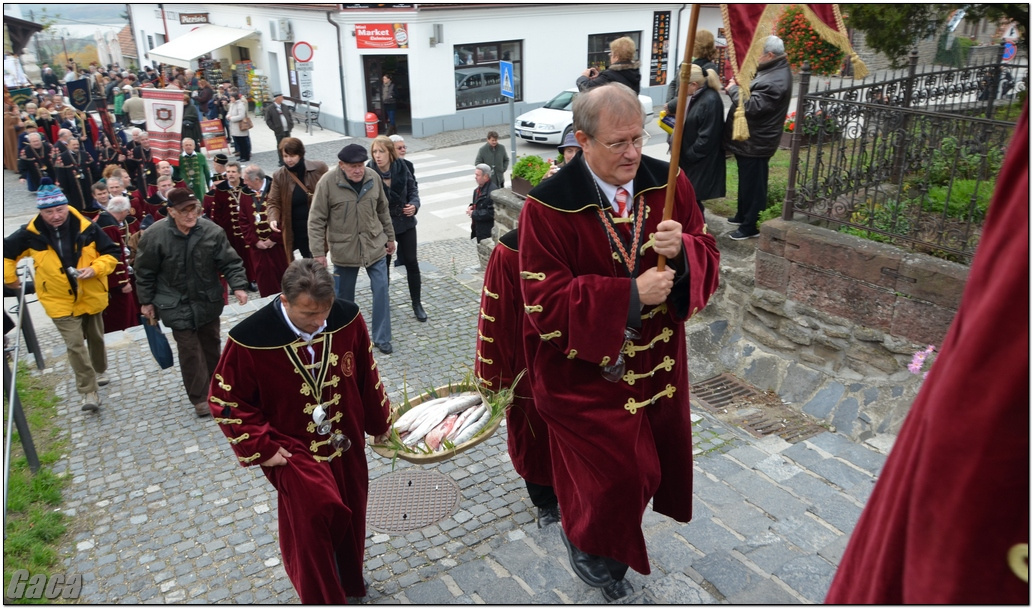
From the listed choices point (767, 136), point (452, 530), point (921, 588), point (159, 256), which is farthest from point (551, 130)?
point (921, 588)

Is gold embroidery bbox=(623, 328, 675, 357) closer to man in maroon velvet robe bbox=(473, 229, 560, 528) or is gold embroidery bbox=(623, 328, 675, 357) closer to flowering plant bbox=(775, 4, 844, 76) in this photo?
man in maroon velvet robe bbox=(473, 229, 560, 528)

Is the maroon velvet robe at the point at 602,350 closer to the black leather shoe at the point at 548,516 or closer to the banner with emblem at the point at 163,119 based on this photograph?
the black leather shoe at the point at 548,516

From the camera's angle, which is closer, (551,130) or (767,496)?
(767,496)

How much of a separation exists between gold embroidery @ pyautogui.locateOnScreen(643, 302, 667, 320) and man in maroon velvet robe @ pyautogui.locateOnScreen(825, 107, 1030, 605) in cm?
215

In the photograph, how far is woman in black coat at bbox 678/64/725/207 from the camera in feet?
24.7

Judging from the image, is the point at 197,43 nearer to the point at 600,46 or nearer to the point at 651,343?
the point at 600,46

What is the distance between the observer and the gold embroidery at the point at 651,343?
142 inches

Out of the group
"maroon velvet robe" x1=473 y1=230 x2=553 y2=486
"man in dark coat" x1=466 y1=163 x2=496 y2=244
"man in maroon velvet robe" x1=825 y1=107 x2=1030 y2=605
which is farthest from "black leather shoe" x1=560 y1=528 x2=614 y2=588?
"man in dark coat" x1=466 y1=163 x2=496 y2=244

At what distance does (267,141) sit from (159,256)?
20235 millimetres

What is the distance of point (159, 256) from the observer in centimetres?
648

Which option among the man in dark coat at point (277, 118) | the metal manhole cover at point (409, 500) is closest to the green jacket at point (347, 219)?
the metal manhole cover at point (409, 500)

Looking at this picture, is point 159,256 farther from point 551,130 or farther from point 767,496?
point 551,130

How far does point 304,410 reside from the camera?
3.99 m

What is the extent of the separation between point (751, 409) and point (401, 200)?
14.1ft
